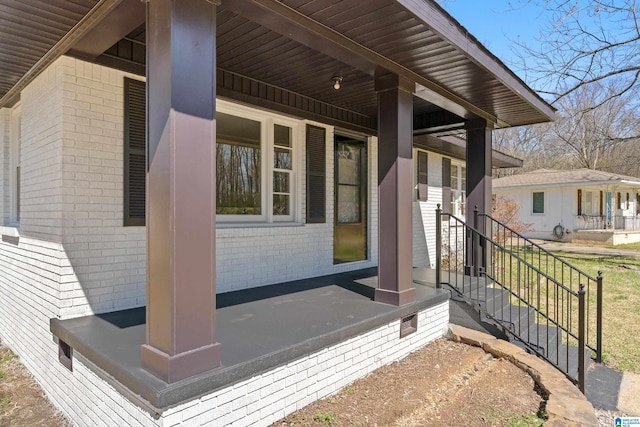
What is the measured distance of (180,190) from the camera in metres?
2.16

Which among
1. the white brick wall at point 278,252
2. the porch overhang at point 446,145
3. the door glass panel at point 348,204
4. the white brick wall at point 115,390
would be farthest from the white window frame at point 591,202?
the white brick wall at point 115,390

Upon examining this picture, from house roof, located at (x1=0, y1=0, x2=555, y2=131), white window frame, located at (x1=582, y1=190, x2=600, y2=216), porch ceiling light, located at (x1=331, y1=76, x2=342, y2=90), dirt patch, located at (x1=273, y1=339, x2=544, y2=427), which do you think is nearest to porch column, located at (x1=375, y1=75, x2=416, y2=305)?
house roof, located at (x1=0, y1=0, x2=555, y2=131)

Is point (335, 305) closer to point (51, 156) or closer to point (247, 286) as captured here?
point (247, 286)

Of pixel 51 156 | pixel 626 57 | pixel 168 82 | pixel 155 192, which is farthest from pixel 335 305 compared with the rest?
pixel 626 57

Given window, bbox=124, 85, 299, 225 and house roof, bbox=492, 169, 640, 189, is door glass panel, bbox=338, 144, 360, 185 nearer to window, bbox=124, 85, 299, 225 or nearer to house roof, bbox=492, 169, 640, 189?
window, bbox=124, 85, 299, 225

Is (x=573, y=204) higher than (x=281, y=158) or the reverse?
the reverse

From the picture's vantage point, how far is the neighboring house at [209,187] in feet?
7.30

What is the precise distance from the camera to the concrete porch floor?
7.25ft

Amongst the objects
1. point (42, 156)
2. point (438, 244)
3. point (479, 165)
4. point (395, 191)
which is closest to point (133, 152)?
point (42, 156)

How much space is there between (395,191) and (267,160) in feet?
6.38

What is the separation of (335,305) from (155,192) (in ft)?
7.44

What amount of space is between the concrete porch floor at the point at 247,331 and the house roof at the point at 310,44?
2204mm

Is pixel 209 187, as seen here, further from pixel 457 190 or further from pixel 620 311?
pixel 457 190

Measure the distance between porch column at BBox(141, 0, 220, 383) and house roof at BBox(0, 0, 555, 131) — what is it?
1.48ft
